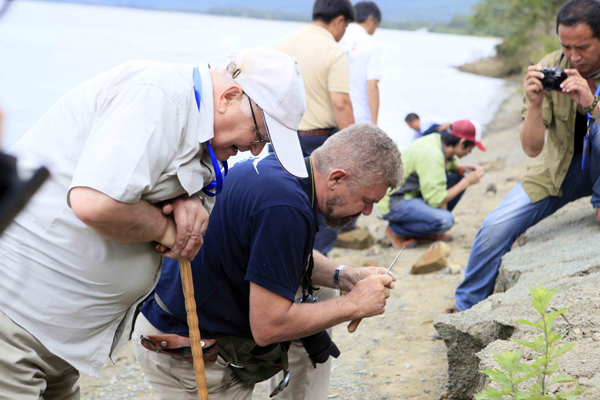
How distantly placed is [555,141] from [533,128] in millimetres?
202

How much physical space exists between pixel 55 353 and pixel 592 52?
3.02 m

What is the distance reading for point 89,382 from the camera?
3561 mm

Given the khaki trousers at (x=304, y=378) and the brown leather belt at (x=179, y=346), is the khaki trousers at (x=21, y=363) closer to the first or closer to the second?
the brown leather belt at (x=179, y=346)

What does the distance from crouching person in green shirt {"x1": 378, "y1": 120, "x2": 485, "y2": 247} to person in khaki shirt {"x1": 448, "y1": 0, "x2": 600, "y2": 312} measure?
1.65m

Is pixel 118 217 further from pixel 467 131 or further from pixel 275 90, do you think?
pixel 467 131

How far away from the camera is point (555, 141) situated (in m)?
3.46

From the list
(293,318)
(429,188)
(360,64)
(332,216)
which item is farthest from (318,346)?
(360,64)

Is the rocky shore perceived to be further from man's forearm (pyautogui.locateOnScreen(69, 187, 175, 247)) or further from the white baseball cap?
man's forearm (pyautogui.locateOnScreen(69, 187, 175, 247))

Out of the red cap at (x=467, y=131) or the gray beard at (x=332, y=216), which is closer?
the gray beard at (x=332, y=216)

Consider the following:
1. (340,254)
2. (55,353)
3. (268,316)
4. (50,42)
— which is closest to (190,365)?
(268,316)

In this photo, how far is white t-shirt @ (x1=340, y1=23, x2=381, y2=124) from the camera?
541 cm

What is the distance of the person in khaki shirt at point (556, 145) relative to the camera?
3.08 metres

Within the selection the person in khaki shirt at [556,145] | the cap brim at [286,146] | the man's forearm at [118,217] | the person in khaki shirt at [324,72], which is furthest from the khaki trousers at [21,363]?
the person in khaki shirt at [556,145]

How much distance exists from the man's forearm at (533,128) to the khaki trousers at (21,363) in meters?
2.82
